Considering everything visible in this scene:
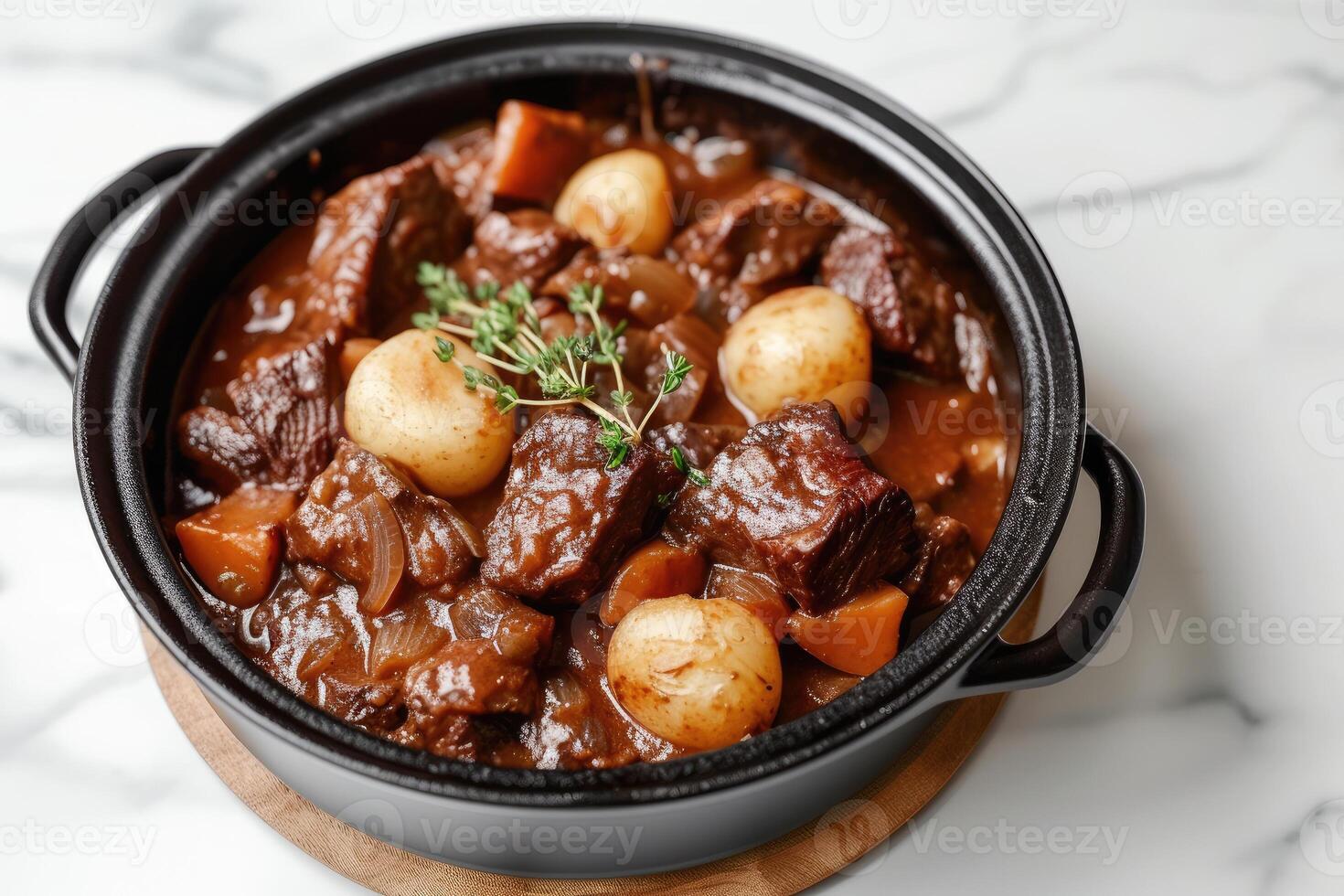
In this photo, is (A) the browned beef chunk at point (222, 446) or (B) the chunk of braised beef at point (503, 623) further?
(A) the browned beef chunk at point (222, 446)

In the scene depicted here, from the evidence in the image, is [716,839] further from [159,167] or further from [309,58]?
[309,58]

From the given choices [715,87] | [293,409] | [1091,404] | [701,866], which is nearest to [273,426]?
[293,409]

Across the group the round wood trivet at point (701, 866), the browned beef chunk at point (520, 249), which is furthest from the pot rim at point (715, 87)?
the round wood trivet at point (701, 866)

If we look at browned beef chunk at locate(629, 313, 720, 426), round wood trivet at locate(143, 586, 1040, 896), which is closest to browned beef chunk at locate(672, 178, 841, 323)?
browned beef chunk at locate(629, 313, 720, 426)

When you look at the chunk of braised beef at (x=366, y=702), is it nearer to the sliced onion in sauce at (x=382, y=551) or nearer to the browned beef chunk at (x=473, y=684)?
the browned beef chunk at (x=473, y=684)

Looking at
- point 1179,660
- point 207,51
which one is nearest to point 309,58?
point 207,51

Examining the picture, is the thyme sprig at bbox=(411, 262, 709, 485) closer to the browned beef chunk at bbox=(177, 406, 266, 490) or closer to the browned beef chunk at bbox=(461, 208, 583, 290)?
the browned beef chunk at bbox=(461, 208, 583, 290)
